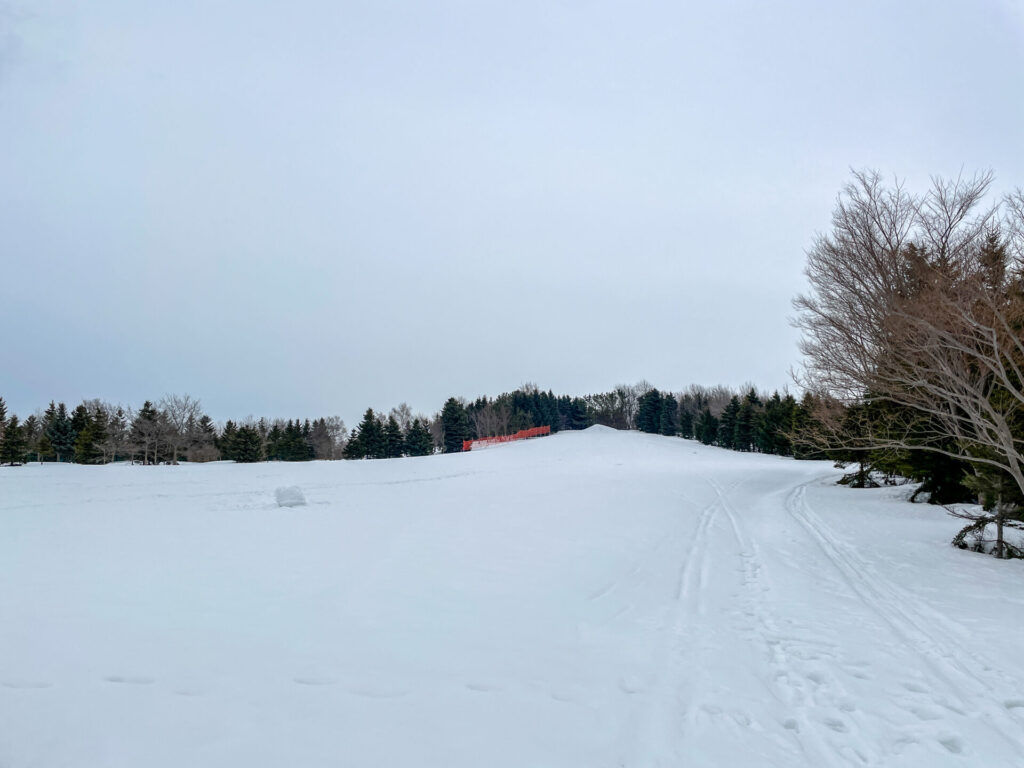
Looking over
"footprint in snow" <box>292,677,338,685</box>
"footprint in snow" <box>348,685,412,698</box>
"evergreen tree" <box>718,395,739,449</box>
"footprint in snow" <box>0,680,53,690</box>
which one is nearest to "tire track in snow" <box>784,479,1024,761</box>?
"footprint in snow" <box>348,685,412,698</box>

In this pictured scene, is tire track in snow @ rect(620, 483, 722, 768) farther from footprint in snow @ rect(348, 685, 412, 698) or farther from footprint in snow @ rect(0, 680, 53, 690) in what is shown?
footprint in snow @ rect(0, 680, 53, 690)

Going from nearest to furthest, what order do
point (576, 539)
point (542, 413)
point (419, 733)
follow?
point (419, 733) < point (576, 539) < point (542, 413)

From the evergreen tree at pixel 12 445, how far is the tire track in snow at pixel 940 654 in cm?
6151

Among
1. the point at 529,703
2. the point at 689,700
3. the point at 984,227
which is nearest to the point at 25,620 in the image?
the point at 529,703

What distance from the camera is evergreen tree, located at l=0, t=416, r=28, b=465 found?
44.8 meters

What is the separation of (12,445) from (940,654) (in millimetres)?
63877

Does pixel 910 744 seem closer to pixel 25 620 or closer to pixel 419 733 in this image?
pixel 419 733

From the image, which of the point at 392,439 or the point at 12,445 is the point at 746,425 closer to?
the point at 392,439

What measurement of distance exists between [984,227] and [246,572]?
17.3m

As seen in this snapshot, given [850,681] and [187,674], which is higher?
[187,674]

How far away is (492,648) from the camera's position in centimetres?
468

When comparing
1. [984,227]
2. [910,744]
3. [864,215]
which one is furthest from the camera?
[864,215]

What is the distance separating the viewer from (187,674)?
11.9ft

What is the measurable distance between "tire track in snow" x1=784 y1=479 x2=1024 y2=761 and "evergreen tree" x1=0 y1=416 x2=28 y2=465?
2422 inches
